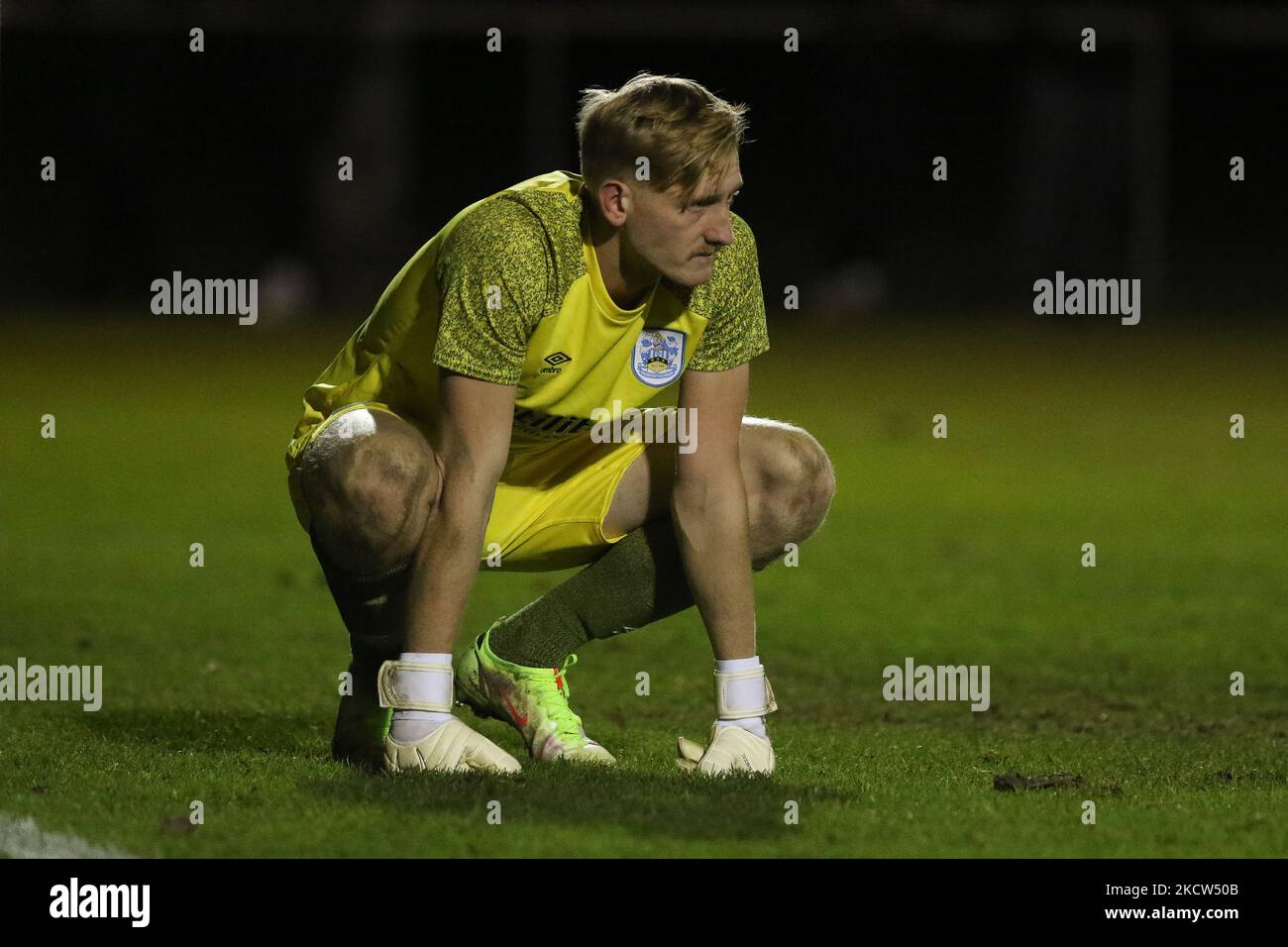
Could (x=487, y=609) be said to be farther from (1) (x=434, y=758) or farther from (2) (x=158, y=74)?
(2) (x=158, y=74)

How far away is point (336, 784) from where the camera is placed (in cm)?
438

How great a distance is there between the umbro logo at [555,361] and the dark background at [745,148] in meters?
16.9

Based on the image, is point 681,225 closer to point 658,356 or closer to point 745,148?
point 658,356

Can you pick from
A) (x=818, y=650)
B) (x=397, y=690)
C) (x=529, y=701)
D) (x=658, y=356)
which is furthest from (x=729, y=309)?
(x=818, y=650)

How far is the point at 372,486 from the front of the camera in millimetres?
4426

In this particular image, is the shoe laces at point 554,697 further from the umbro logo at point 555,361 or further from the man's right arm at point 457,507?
the umbro logo at point 555,361

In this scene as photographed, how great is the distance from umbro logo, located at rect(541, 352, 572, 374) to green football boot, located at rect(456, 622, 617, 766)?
0.78m

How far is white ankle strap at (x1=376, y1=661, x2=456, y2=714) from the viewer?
4387mm

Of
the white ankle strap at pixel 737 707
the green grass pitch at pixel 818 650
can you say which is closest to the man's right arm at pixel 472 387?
the green grass pitch at pixel 818 650

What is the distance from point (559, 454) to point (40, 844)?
63.7 inches

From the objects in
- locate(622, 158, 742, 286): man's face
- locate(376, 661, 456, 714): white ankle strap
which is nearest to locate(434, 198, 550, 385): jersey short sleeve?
locate(622, 158, 742, 286): man's face

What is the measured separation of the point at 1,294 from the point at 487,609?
17222 millimetres

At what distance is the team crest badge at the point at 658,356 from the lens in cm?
465

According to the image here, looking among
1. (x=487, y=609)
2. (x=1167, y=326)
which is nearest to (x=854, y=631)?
(x=487, y=609)
